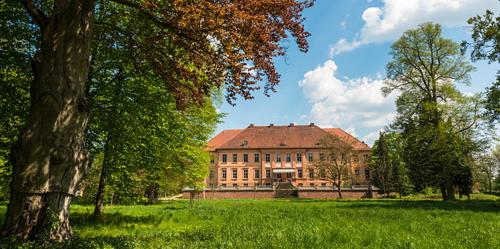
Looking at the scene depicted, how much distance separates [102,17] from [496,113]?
2107cm

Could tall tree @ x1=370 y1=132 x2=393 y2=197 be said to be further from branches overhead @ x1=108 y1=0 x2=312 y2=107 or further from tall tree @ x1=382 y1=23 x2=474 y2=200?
branches overhead @ x1=108 y1=0 x2=312 y2=107

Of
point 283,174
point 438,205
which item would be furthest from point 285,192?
point 438,205

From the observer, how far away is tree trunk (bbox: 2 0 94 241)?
5.62 metres

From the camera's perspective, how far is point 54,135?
5832mm

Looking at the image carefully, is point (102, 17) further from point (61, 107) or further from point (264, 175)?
point (264, 175)

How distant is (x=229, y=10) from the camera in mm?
5660

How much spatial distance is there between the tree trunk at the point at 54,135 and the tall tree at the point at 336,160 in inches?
1547

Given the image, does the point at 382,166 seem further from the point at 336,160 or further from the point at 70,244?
the point at 70,244

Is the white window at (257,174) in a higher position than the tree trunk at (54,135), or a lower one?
higher

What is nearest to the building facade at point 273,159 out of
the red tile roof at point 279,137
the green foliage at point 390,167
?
the red tile roof at point 279,137

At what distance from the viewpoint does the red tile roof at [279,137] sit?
218 feet

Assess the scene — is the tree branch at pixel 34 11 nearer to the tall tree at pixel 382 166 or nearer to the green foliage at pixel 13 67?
the green foliage at pixel 13 67

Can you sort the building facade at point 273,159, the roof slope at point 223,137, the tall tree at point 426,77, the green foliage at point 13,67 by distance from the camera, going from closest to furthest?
1. the green foliage at point 13,67
2. the tall tree at point 426,77
3. the building facade at point 273,159
4. the roof slope at point 223,137

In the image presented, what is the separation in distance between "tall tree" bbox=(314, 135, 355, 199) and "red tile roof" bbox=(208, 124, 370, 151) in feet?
68.8
